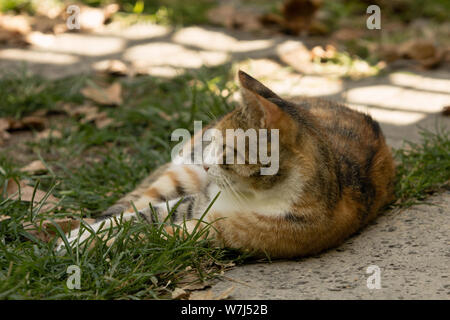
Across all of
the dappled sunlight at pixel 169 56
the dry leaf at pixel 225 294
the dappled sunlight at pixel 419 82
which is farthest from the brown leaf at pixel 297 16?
the dry leaf at pixel 225 294

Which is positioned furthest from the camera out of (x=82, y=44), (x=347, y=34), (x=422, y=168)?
(x=347, y=34)

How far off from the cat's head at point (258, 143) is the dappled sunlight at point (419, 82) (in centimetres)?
231

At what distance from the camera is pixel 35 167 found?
3.16 metres

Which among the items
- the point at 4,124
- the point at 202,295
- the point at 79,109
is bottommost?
the point at 202,295

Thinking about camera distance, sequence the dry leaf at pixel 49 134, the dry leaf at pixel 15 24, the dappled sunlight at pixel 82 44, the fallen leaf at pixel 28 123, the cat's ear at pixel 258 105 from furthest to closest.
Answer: the dry leaf at pixel 15 24
the dappled sunlight at pixel 82 44
the fallen leaf at pixel 28 123
the dry leaf at pixel 49 134
the cat's ear at pixel 258 105

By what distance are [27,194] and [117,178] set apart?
0.56 meters

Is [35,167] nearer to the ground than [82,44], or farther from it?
nearer to the ground

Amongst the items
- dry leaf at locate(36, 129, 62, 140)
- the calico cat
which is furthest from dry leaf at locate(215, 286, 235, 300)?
dry leaf at locate(36, 129, 62, 140)

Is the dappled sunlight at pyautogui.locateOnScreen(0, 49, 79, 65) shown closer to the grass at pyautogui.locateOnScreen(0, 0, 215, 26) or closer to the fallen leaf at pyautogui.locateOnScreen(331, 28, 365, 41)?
the grass at pyautogui.locateOnScreen(0, 0, 215, 26)

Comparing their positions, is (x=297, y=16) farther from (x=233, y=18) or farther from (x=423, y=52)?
(x=423, y=52)

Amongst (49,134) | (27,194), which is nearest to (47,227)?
(27,194)

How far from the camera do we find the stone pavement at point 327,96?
6.70ft

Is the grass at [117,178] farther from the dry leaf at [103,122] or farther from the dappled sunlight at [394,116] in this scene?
the dappled sunlight at [394,116]

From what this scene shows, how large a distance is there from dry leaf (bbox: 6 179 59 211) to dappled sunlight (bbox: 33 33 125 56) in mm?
2217
